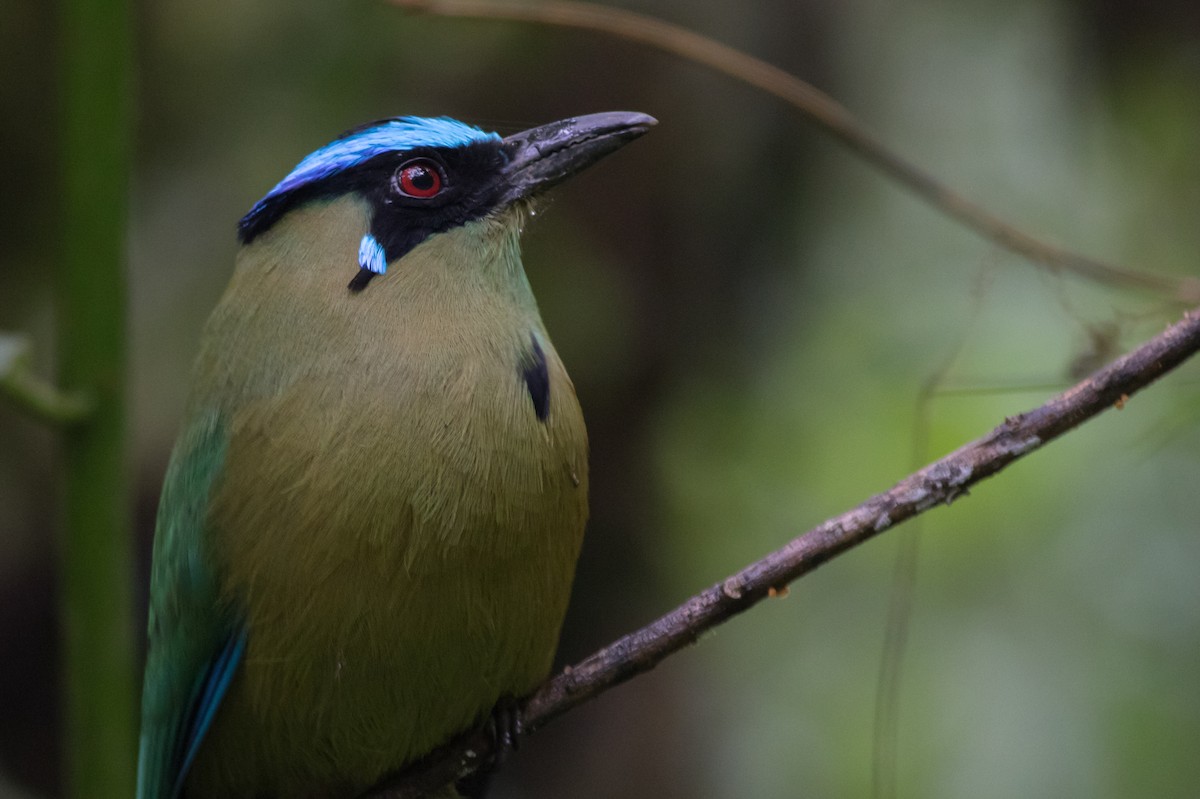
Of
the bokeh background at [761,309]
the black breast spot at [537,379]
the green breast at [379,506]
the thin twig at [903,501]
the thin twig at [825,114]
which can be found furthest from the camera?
the bokeh background at [761,309]

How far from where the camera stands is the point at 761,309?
5234 mm

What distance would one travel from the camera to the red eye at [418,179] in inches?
122

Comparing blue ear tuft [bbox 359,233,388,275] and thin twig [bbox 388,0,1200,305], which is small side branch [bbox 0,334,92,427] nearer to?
blue ear tuft [bbox 359,233,388,275]

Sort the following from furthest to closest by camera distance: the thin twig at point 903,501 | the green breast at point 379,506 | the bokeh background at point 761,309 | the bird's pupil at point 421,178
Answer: the bokeh background at point 761,309, the bird's pupil at point 421,178, the green breast at point 379,506, the thin twig at point 903,501

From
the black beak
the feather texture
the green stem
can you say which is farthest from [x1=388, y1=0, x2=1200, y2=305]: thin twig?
the green stem

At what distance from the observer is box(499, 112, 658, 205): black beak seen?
315cm

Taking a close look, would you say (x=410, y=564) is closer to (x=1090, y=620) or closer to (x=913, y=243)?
(x=1090, y=620)

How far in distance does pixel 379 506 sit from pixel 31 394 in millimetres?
885

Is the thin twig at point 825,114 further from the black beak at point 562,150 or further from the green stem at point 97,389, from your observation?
the green stem at point 97,389

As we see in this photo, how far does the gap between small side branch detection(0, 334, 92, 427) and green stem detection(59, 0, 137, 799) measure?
19 mm

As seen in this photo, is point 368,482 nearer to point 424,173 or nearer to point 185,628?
point 185,628

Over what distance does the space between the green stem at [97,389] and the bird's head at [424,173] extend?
0.95 meters

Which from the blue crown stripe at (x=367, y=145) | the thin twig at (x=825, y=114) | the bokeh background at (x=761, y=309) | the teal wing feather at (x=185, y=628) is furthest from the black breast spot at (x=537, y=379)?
the bokeh background at (x=761, y=309)

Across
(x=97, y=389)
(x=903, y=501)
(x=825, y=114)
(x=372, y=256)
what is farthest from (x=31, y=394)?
(x=825, y=114)
